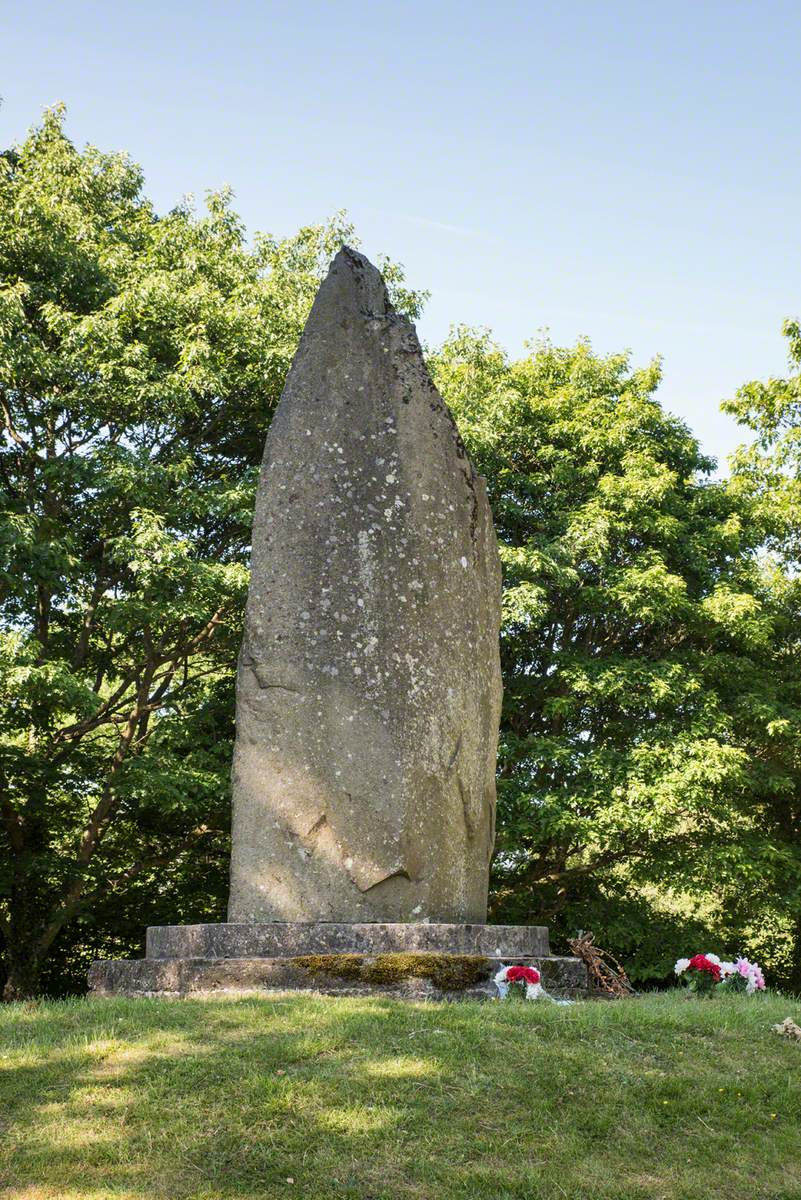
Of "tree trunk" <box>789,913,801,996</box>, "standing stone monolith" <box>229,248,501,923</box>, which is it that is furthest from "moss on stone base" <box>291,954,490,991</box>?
"tree trunk" <box>789,913,801,996</box>

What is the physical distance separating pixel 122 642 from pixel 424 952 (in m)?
11.8

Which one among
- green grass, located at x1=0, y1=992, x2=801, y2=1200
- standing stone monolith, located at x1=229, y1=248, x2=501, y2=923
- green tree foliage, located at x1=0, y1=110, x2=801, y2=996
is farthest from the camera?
green tree foliage, located at x1=0, y1=110, x2=801, y2=996

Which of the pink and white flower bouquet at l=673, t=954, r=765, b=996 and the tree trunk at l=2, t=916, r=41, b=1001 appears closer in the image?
the pink and white flower bouquet at l=673, t=954, r=765, b=996

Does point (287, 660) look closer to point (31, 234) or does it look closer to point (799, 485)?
point (31, 234)

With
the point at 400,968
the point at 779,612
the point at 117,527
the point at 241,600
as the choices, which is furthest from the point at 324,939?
the point at 779,612

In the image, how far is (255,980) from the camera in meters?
6.59

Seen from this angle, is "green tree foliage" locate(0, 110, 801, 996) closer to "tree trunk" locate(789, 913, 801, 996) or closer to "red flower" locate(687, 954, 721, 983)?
"tree trunk" locate(789, 913, 801, 996)

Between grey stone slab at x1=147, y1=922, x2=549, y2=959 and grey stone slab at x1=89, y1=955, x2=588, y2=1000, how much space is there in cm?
19

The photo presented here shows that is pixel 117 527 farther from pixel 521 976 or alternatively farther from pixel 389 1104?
pixel 389 1104

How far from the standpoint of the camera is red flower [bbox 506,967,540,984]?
6.57m

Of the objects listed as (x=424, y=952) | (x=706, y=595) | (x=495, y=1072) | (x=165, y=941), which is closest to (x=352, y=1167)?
(x=495, y=1072)

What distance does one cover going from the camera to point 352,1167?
4.19 meters

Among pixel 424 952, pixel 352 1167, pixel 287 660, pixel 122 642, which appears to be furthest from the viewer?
pixel 122 642

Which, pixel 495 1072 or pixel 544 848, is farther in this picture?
pixel 544 848
